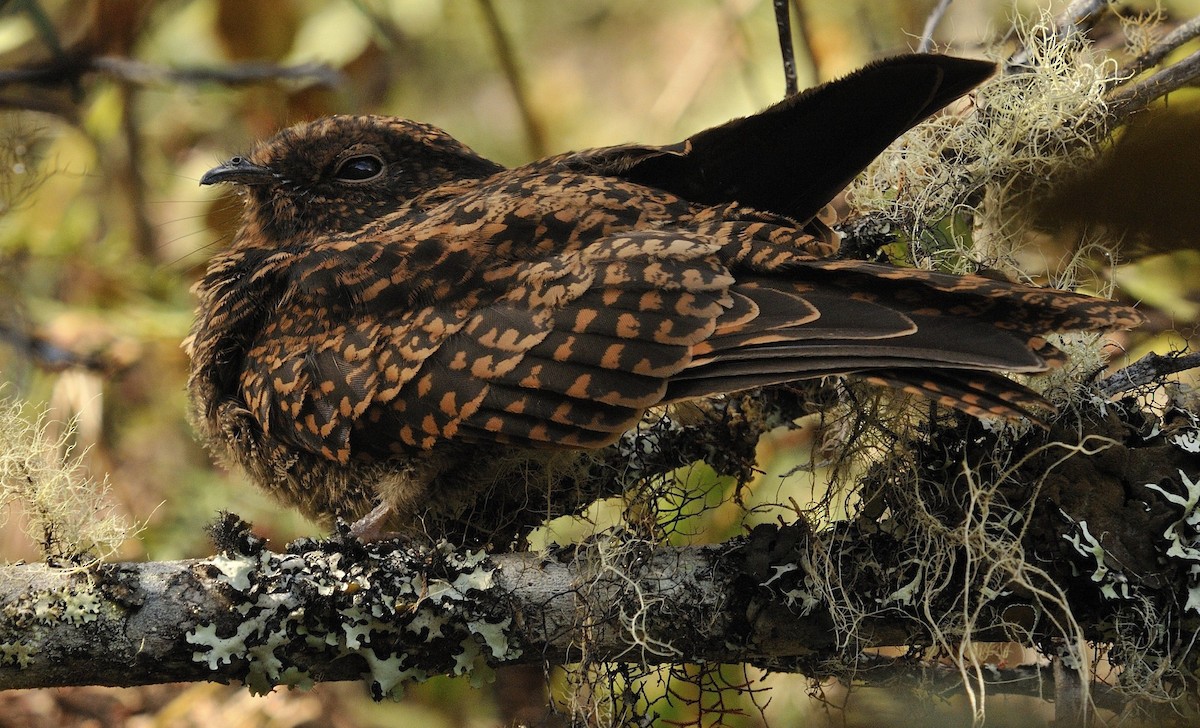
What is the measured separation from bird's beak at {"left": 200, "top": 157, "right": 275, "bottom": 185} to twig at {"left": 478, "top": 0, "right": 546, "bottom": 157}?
1.44m

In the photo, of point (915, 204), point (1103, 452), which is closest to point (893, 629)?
point (1103, 452)

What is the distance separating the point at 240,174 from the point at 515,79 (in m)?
1.57

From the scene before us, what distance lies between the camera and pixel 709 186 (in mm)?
2625

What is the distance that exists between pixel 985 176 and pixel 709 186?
0.62 m

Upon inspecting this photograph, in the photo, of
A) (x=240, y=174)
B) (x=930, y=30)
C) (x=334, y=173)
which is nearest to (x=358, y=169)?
(x=334, y=173)

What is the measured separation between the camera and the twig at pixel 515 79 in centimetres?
420

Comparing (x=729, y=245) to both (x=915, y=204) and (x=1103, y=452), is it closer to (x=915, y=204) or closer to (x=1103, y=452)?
(x=915, y=204)

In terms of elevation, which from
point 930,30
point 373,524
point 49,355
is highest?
point 930,30

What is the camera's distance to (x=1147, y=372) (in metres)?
2.16

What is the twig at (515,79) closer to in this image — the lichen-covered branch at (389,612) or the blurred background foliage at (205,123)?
the blurred background foliage at (205,123)

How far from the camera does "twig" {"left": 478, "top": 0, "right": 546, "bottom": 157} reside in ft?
13.8

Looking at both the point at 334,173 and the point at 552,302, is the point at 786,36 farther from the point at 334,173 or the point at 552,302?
the point at 334,173

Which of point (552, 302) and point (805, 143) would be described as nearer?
point (552, 302)

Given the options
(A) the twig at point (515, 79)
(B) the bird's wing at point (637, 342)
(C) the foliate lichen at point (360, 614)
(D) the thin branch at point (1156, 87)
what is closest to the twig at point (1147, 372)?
(B) the bird's wing at point (637, 342)
